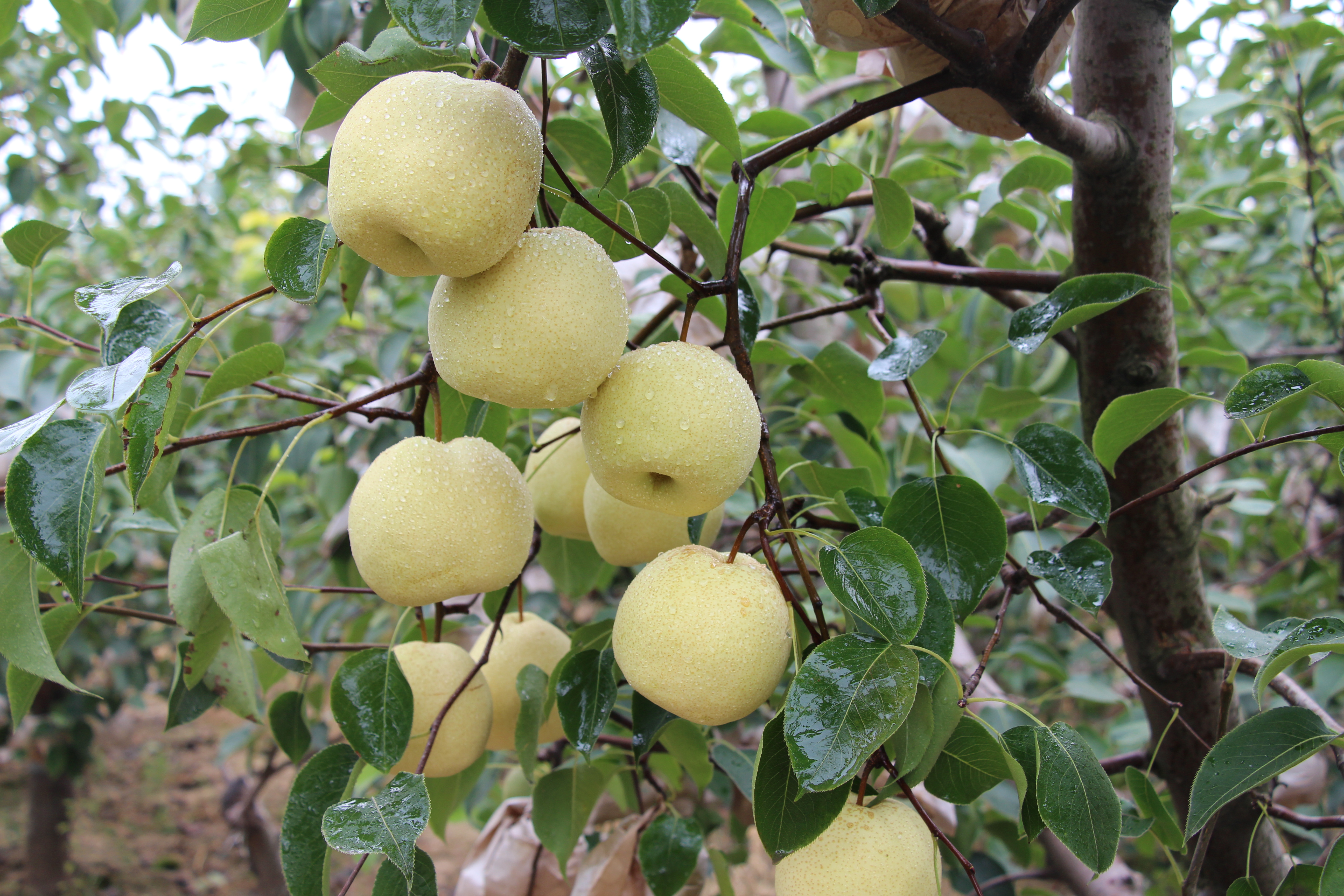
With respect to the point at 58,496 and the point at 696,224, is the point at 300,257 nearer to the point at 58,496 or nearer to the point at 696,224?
the point at 58,496

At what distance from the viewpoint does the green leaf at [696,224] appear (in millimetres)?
784

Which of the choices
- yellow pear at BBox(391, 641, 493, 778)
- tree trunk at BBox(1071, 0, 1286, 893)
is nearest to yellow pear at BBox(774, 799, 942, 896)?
yellow pear at BBox(391, 641, 493, 778)

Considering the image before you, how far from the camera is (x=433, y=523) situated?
651 mm

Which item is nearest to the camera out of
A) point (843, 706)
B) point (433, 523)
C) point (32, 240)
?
point (843, 706)

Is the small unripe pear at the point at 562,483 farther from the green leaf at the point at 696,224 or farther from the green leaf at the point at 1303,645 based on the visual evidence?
the green leaf at the point at 1303,645

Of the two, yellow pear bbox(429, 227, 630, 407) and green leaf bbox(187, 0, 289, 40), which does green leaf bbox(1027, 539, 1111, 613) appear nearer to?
yellow pear bbox(429, 227, 630, 407)

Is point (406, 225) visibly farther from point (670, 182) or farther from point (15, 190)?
point (15, 190)

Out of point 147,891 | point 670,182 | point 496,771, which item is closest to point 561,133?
point 670,182

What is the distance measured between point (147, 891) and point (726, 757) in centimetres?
327

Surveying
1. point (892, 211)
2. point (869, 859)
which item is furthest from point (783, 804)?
point (892, 211)

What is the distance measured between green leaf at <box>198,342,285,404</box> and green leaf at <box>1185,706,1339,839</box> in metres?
0.86

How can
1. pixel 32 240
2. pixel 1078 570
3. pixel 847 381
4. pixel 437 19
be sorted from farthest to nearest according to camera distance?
1. pixel 847 381
2. pixel 32 240
3. pixel 1078 570
4. pixel 437 19

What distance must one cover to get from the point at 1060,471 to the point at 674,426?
41 cm

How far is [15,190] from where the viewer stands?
2.18 metres
